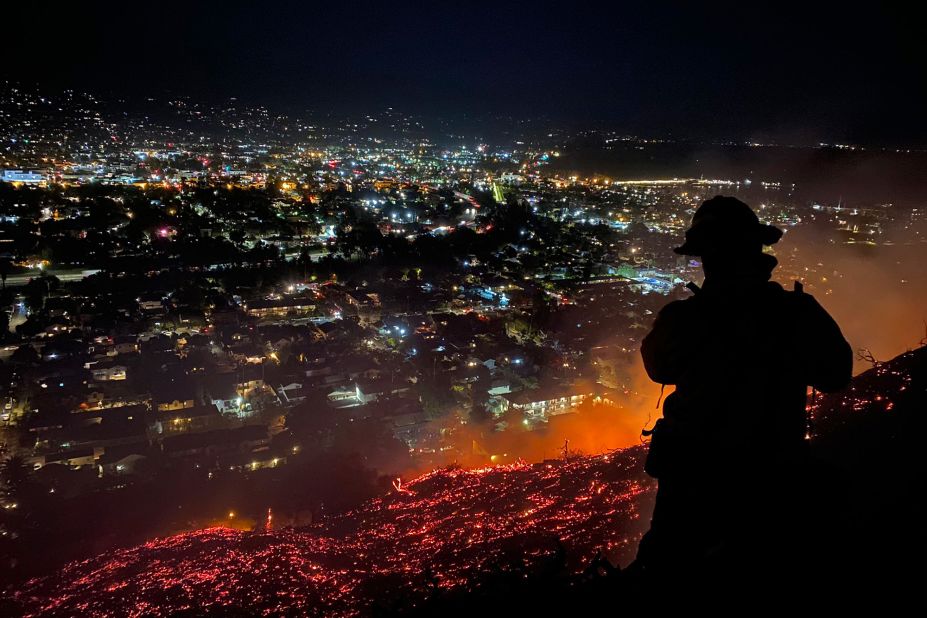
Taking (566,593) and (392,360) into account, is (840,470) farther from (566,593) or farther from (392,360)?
(392,360)

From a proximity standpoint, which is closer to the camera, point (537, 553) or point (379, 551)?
point (537, 553)

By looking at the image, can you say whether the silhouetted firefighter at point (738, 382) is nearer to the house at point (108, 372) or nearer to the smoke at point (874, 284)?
the smoke at point (874, 284)

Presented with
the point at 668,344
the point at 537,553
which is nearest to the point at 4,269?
the point at 537,553

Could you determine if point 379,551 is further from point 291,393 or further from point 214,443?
point 291,393

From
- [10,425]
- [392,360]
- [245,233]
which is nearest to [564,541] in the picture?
[392,360]

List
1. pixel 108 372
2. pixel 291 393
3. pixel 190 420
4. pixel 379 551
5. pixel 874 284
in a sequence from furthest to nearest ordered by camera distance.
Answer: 1. pixel 874 284
2. pixel 108 372
3. pixel 291 393
4. pixel 190 420
5. pixel 379 551

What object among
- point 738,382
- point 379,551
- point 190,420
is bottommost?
point 190,420

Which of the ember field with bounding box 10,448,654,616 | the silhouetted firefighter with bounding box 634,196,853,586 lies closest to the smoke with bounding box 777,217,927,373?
the ember field with bounding box 10,448,654,616
